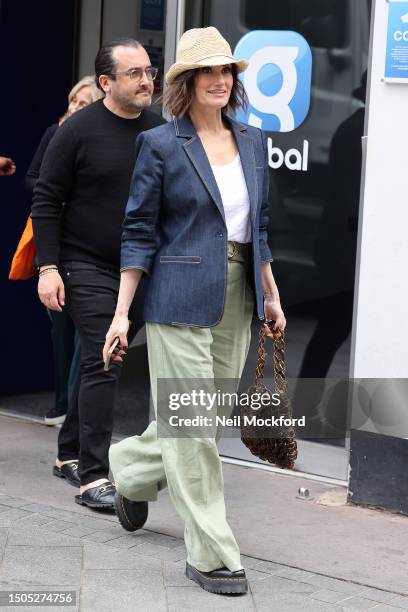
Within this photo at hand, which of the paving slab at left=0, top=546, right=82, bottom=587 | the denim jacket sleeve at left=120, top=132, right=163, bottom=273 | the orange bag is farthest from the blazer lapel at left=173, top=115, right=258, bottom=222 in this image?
the orange bag

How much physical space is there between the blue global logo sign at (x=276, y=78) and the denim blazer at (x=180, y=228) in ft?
4.94

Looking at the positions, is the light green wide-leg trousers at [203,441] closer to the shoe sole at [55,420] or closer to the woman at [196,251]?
the woman at [196,251]

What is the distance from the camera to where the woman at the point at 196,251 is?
4633 mm

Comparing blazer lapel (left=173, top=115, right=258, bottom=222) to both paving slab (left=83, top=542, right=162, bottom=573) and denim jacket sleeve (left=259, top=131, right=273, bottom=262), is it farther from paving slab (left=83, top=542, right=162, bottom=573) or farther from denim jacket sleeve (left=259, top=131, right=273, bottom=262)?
paving slab (left=83, top=542, right=162, bottom=573)

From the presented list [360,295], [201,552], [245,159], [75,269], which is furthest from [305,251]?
[201,552]

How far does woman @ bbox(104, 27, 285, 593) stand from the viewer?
4633 mm

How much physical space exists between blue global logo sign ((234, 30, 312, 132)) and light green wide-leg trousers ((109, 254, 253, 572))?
5.36 ft

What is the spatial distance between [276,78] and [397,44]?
0.80m

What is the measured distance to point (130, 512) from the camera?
5188mm

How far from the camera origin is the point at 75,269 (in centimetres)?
575

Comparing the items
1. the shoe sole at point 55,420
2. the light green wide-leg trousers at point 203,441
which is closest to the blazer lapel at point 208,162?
the light green wide-leg trousers at point 203,441

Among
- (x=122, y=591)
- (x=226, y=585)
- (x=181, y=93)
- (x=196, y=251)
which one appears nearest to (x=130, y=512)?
(x=122, y=591)

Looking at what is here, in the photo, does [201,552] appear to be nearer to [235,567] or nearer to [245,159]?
[235,567]

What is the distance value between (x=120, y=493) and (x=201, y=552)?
625 mm
